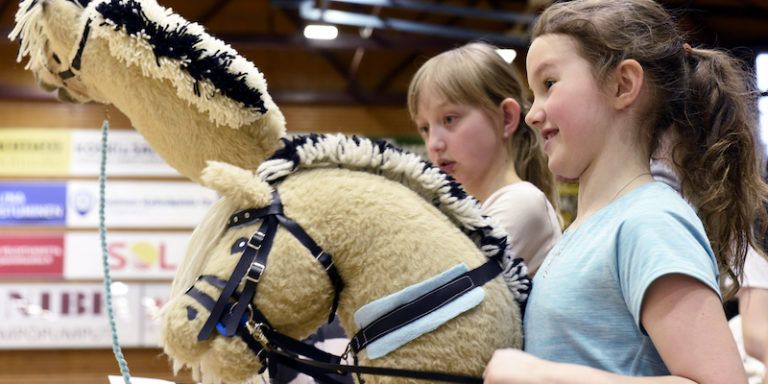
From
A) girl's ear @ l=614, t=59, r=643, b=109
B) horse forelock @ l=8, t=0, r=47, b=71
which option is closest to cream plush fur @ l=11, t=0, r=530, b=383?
horse forelock @ l=8, t=0, r=47, b=71

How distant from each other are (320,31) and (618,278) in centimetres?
507

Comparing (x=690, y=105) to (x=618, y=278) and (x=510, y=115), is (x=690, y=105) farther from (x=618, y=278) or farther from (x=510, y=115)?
(x=510, y=115)

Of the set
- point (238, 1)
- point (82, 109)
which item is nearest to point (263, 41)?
point (238, 1)

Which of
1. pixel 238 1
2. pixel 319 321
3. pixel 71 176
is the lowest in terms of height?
pixel 319 321

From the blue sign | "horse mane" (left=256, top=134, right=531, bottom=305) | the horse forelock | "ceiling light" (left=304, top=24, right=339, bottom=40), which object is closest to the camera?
"horse mane" (left=256, top=134, right=531, bottom=305)

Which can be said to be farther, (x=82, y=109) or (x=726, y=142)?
(x=82, y=109)

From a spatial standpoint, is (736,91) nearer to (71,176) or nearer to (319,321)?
(319,321)

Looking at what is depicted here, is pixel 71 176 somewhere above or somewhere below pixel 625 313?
above

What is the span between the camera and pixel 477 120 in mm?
1472

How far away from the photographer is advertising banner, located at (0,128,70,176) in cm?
589

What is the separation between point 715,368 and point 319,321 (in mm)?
463

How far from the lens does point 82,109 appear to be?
6094 millimetres

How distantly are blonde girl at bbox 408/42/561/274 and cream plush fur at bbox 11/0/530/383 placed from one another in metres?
0.48

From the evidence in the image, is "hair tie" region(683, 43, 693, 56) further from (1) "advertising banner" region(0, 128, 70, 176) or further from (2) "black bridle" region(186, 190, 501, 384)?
(1) "advertising banner" region(0, 128, 70, 176)
